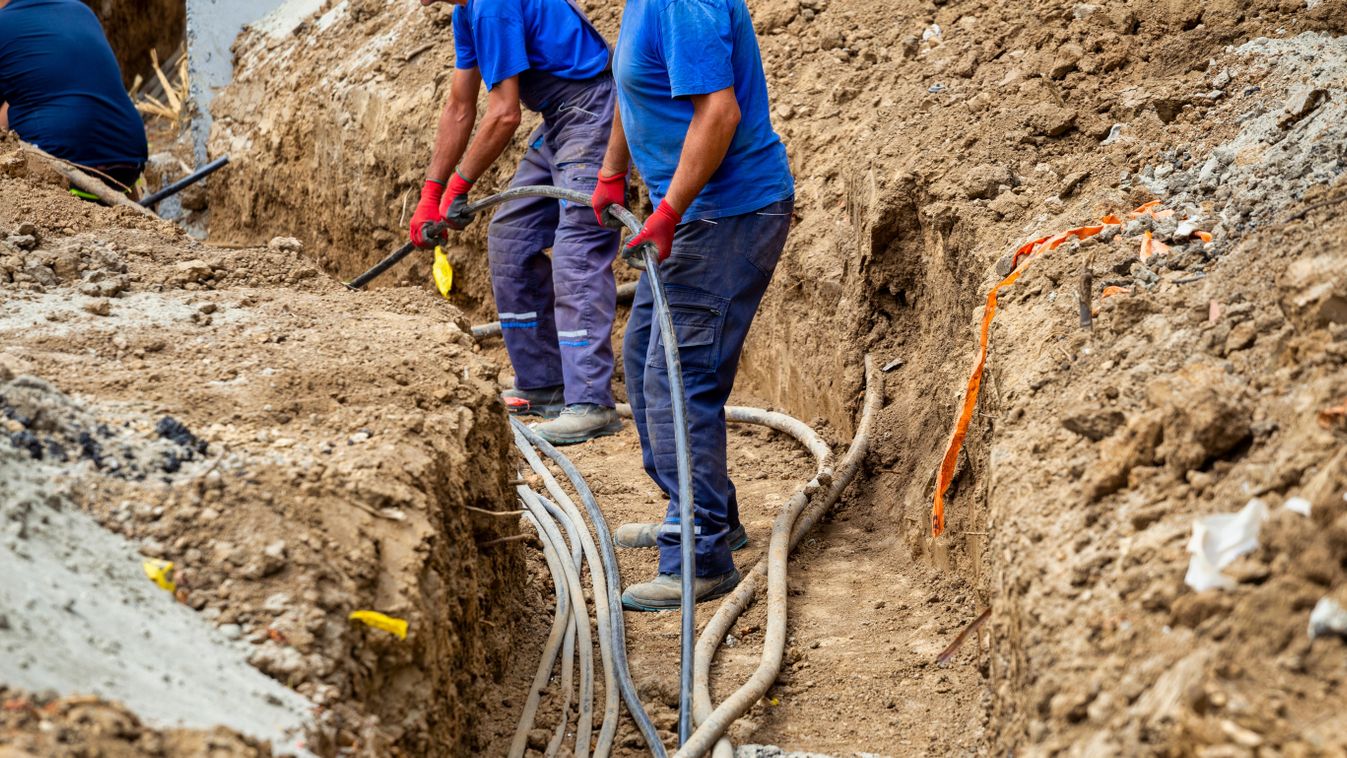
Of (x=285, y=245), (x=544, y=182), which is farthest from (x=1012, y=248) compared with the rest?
(x=285, y=245)

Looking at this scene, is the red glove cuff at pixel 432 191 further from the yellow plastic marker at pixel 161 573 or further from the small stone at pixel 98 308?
the yellow plastic marker at pixel 161 573

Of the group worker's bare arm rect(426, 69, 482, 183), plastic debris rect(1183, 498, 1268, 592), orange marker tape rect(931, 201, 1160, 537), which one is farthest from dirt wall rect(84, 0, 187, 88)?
plastic debris rect(1183, 498, 1268, 592)

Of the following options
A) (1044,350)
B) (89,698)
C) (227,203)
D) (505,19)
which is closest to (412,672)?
(89,698)

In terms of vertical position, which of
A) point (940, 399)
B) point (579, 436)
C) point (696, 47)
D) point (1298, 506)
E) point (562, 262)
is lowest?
point (579, 436)

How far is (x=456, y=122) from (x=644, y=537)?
190 cm

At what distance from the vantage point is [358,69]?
729 cm

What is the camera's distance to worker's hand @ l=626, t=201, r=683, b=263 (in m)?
3.24

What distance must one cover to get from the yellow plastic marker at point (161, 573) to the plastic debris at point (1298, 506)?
183 centimetres

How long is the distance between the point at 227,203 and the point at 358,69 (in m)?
1.64

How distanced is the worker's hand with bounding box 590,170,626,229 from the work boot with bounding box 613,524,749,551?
102 cm

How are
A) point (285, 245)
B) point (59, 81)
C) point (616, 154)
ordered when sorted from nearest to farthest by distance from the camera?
point (616, 154)
point (285, 245)
point (59, 81)

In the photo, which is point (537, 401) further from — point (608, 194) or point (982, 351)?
point (982, 351)

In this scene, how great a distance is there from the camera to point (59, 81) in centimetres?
572

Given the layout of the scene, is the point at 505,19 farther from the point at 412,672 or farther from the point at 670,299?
the point at 412,672
